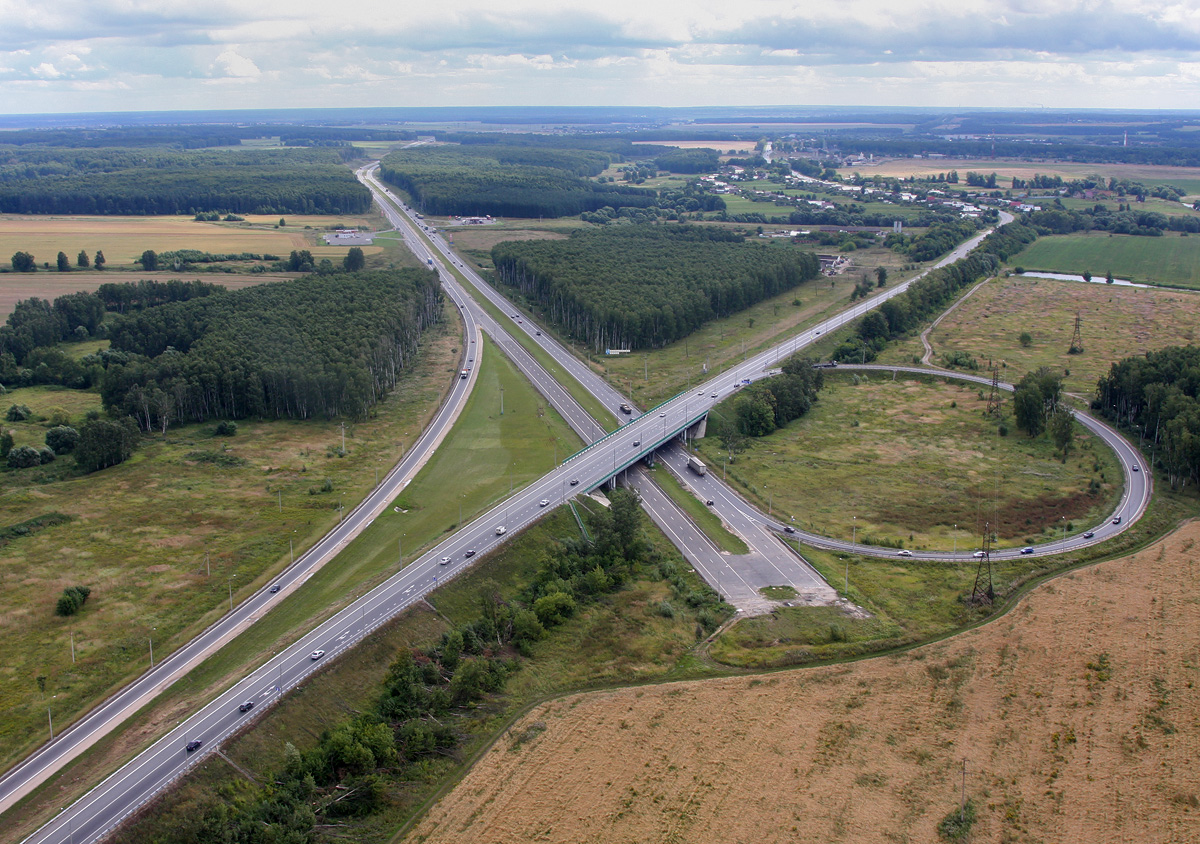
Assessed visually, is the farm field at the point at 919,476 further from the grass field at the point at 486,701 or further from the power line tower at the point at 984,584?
the grass field at the point at 486,701

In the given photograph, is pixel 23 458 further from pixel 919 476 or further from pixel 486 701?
pixel 919 476

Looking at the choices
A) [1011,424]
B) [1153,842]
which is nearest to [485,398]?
[1011,424]

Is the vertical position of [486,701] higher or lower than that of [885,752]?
higher

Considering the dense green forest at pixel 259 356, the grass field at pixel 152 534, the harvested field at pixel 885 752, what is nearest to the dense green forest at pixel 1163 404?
the harvested field at pixel 885 752

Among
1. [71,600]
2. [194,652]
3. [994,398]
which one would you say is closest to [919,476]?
[994,398]

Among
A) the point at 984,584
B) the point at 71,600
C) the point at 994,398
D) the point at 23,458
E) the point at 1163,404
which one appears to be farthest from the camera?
the point at 994,398

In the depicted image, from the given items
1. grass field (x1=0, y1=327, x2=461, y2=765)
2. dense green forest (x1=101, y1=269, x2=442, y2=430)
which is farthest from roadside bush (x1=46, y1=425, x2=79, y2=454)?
dense green forest (x1=101, y1=269, x2=442, y2=430)
